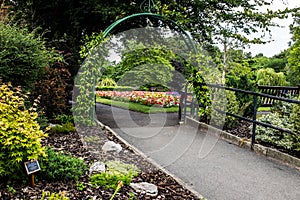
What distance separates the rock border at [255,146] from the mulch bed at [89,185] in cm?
194

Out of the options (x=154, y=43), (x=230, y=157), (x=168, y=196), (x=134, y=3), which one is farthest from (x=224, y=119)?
(x=134, y=3)

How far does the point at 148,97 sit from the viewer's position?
9875 mm

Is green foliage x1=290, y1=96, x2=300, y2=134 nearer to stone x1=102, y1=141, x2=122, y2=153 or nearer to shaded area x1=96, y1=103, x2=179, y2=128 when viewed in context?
stone x1=102, y1=141, x2=122, y2=153

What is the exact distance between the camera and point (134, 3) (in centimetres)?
780

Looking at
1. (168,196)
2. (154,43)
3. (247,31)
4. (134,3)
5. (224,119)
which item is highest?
(134,3)

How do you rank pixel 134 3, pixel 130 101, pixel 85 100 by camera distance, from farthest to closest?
pixel 130 101 < pixel 134 3 < pixel 85 100

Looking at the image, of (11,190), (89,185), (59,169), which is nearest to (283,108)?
(89,185)

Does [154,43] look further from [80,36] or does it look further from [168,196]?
[168,196]

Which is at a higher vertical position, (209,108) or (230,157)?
(209,108)

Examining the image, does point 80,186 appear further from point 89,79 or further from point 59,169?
point 89,79

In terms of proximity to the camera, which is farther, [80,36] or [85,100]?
[80,36]

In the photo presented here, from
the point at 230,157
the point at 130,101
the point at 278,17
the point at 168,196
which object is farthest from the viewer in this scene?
the point at 130,101

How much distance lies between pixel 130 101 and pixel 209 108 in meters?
4.45

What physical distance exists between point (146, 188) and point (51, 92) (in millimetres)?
3807
